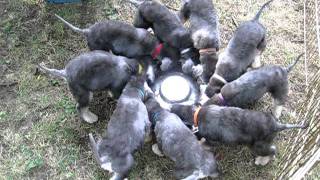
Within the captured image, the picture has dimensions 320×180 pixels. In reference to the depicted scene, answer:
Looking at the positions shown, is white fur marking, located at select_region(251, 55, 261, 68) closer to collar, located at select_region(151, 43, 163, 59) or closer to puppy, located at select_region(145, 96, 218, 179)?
collar, located at select_region(151, 43, 163, 59)

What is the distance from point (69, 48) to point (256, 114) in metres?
2.60

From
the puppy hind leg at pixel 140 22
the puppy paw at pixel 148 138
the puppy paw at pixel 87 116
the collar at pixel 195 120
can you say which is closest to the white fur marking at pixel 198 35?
the puppy hind leg at pixel 140 22

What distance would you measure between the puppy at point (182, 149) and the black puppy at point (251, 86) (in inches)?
21.3

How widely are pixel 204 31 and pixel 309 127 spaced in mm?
1643

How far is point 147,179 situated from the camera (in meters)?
5.11

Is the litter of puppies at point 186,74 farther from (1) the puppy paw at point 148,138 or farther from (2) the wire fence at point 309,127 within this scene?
(2) the wire fence at point 309,127

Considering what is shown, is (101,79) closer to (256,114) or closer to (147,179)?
(147,179)

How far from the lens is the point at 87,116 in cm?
549

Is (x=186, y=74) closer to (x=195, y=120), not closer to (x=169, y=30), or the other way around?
(x=169, y=30)

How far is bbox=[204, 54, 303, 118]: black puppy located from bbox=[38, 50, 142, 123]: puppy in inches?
36.9

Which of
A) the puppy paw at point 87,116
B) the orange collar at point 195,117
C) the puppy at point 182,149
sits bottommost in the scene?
the puppy paw at point 87,116

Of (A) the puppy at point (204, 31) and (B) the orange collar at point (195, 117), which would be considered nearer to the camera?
(B) the orange collar at point (195, 117)

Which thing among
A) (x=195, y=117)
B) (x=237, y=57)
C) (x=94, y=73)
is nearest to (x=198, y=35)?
(x=237, y=57)

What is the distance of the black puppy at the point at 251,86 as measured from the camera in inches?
205
